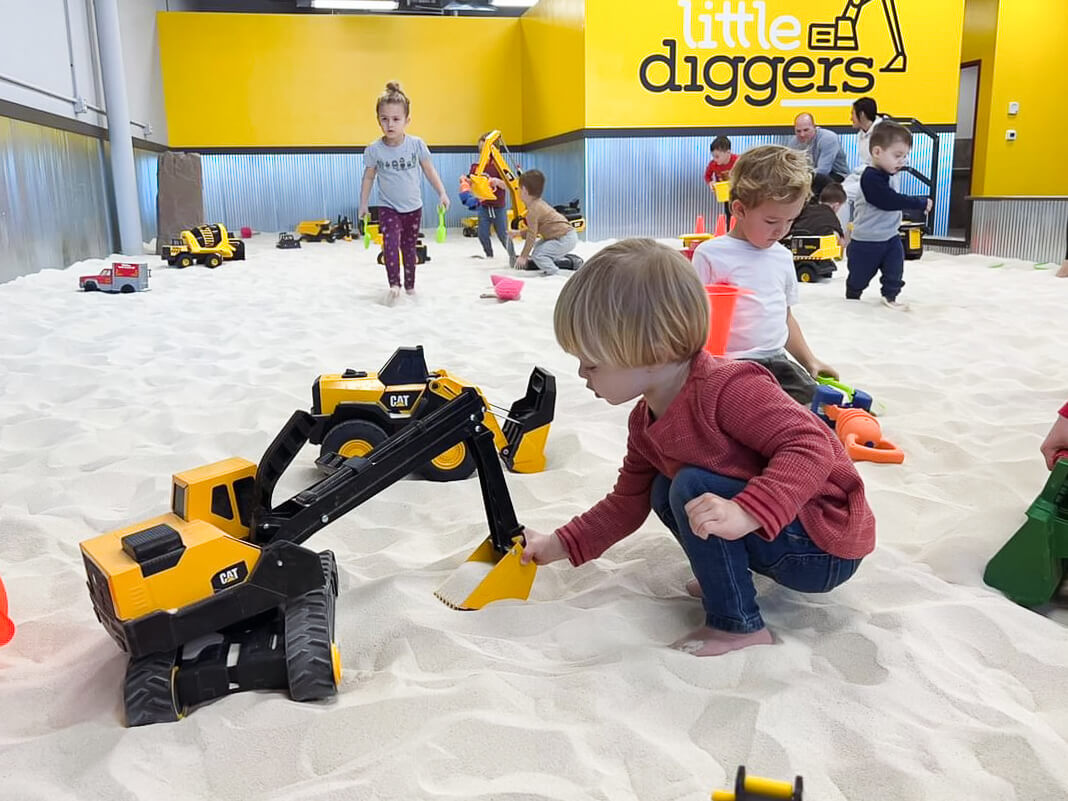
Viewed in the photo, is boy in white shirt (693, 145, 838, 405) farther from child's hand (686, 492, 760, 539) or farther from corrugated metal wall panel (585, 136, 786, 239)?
corrugated metal wall panel (585, 136, 786, 239)

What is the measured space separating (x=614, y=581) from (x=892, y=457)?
999mm

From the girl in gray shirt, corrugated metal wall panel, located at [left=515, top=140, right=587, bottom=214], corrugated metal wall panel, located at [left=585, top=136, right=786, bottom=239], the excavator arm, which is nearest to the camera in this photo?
the girl in gray shirt

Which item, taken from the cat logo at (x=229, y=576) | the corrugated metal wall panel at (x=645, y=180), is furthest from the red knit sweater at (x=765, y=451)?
the corrugated metal wall panel at (x=645, y=180)

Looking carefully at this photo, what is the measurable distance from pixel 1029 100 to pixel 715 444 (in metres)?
10.9

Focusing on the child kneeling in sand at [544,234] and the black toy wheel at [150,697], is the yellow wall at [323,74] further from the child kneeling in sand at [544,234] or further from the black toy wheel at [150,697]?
the black toy wheel at [150,697]

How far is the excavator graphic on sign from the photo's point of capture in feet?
29.3

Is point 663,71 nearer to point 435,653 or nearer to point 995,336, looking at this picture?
point 995,336

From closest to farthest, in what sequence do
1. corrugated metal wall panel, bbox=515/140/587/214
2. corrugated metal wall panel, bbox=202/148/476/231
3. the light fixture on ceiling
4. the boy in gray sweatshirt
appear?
the boy in gray sweatshirt → corrugated metal wall panel, bbox=515/140/587/214 → the light fixture on ceiling → corrugated metal wall panel, bbox=202/148/476/231

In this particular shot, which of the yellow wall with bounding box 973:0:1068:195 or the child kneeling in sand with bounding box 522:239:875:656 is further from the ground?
the yellow wall with bounding box 973:0:1068:195

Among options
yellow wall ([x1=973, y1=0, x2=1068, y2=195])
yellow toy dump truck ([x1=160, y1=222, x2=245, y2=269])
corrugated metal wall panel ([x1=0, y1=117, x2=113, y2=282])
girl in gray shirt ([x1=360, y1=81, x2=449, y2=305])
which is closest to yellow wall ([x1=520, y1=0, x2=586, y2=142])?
yellow toy dump truck ([x1=160, y1=222, x2=245, y2=269])

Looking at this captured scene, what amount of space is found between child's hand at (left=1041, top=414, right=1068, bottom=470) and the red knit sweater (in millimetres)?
463

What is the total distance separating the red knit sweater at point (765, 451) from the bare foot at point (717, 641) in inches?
6.6

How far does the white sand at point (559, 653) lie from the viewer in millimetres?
1069

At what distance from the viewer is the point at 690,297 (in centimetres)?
128
